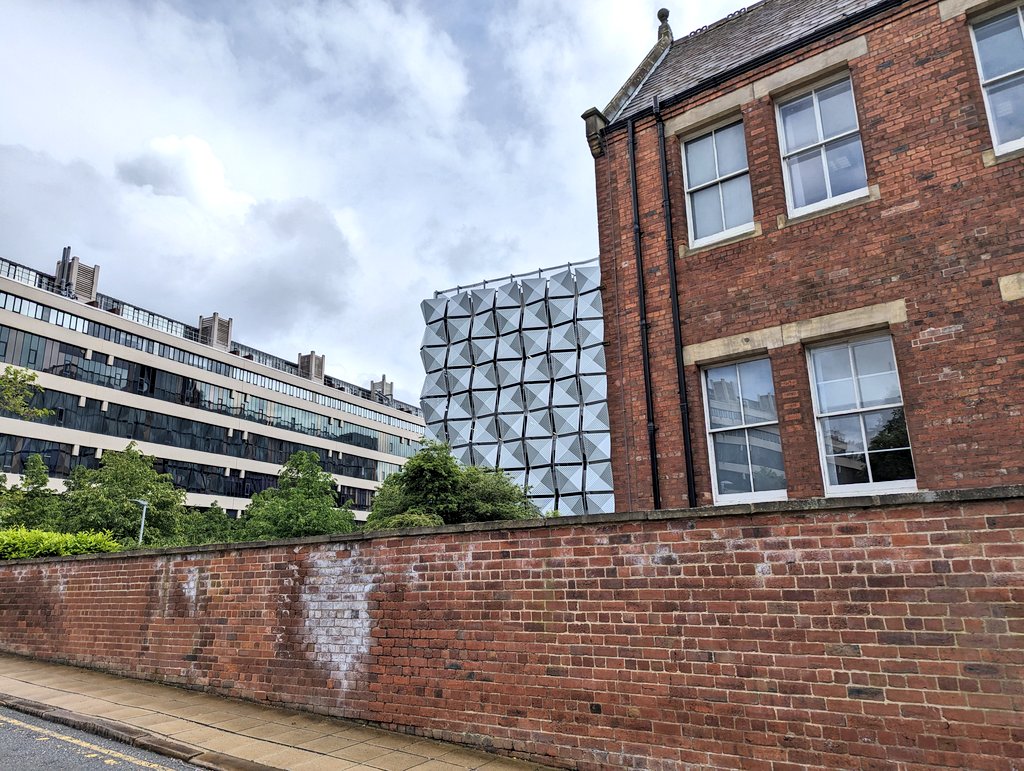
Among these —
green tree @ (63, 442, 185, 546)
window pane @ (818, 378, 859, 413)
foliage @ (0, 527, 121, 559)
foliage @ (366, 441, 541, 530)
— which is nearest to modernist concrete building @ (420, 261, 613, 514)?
green tree @ (63, 442, 185, 546)

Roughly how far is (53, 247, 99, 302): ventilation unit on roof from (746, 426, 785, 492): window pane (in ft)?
174

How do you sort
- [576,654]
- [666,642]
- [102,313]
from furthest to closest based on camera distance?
[102,313], [576,654], [666,642]

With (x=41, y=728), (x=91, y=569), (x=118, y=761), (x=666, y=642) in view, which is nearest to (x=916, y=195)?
(x=666, y=642)

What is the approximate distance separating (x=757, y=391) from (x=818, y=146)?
3363 mm

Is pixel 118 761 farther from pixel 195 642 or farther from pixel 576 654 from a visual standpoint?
pixel 576 654

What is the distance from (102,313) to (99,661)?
45.2 m

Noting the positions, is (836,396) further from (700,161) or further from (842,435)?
(700,161)

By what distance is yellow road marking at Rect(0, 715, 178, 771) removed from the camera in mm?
5715

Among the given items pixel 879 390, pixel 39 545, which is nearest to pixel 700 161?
pixel 879 390

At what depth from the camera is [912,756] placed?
427cm

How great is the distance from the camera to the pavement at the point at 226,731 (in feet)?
18.6

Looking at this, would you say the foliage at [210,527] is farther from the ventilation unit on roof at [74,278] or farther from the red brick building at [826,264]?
the red brick building at [826,264]

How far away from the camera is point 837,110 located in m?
8.51

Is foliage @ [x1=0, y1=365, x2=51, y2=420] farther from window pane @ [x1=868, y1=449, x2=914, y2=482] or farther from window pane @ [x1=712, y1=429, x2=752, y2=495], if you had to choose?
window pane @ [x1=868, y1=449, x2=914, y2=482]
